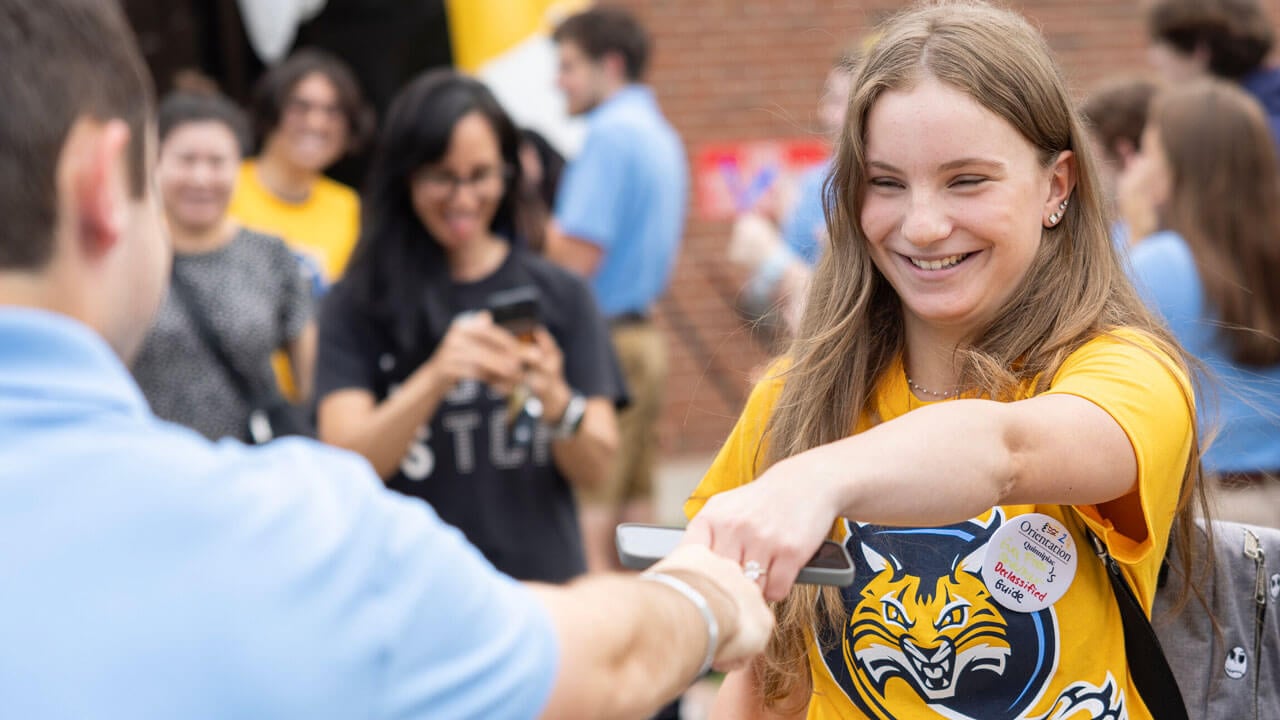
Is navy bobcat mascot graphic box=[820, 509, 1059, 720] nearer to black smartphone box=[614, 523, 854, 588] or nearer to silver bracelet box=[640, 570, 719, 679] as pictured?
black smartphone box=[614, 523, 854, 588]

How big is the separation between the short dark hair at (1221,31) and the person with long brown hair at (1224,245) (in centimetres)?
109

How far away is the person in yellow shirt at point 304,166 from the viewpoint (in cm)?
569

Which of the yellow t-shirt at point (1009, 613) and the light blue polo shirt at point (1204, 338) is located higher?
the yellow t-shirt at point (1009, 613)

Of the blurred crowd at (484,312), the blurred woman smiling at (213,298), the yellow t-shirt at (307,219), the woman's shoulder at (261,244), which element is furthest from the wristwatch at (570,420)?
the yellow t-shirt at (307,219)

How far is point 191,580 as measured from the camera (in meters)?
1.12

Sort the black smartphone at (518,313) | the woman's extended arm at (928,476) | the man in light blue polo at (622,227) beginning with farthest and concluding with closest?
the man in light blue polo at (622,227) → the black smartphone at (518,313) → the woman's extended arm at (928,476)

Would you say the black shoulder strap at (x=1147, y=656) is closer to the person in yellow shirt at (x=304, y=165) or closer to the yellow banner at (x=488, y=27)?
the person in yellow shirt at (x=304, y=165)

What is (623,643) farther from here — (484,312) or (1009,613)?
(484,312)

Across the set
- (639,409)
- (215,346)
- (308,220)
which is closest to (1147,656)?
(215,346)

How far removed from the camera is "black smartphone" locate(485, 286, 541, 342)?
3.69 metres

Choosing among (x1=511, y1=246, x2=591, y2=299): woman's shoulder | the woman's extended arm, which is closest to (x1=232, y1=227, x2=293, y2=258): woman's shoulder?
(x1=511, y1=246, x2=591, y2=299): woman's shoulder

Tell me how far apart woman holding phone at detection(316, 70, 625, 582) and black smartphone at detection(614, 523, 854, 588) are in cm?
193

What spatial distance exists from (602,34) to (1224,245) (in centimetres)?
325

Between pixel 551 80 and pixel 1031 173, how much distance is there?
4655 mm
